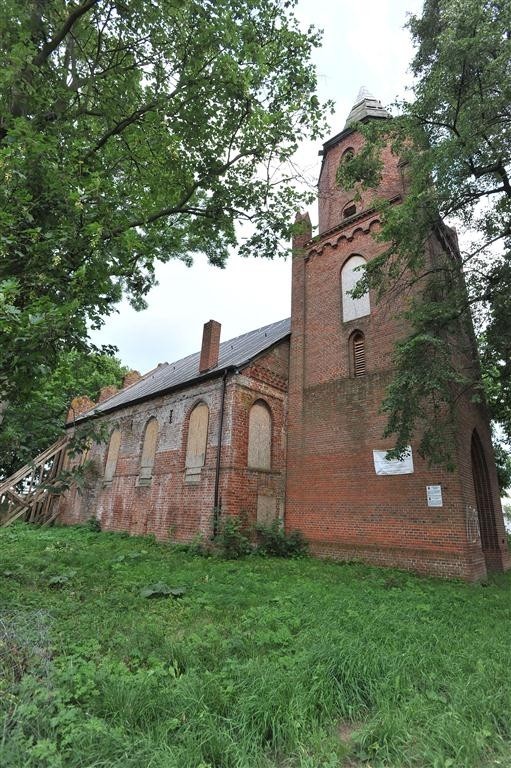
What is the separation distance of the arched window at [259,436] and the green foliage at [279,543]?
2.04 m

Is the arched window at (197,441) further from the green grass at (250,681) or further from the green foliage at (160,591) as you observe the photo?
the green grass at (250,681)

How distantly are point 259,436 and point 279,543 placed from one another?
11.1 ft

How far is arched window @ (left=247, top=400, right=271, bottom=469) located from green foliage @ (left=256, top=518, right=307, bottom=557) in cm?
204

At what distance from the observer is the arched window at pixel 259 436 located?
1334cm

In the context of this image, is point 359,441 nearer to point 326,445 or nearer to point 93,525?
point 326,445

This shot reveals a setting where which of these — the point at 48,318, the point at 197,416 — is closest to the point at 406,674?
the point at 48,318

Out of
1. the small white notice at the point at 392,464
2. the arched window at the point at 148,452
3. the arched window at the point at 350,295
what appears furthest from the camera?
the arched window at the point at 148,452

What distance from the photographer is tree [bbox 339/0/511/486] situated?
856 centimetres

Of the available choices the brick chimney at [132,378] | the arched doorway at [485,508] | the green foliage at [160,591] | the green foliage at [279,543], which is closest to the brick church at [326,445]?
the arched doorway at [485,508]

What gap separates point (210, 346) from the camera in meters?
15.4

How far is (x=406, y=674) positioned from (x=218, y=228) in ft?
28.9

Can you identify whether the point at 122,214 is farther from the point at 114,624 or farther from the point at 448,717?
the point at 448,717

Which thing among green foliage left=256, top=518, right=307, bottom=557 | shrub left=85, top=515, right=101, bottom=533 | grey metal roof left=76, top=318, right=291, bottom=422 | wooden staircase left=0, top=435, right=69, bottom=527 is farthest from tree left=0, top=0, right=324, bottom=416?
wooden staircase left=0, top=435, right=69, bottom=527

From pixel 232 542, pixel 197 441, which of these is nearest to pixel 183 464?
pixel 197 441
